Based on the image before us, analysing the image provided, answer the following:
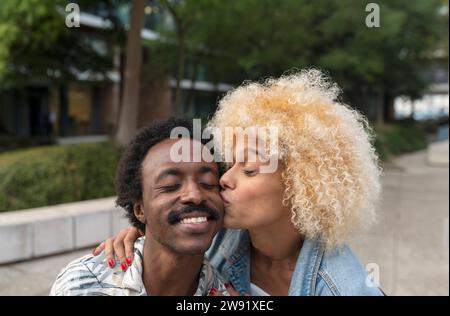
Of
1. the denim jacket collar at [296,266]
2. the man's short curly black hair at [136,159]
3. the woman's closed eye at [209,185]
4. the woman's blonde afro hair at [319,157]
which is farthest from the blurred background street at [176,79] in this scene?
the denim jacket collar at [296,266]

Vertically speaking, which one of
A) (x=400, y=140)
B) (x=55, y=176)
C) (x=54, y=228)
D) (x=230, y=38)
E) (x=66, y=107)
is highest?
(x=230, y=38)

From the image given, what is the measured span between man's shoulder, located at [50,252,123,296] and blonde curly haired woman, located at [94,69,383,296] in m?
0.10

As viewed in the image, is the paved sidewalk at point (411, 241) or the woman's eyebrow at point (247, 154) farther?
the paved sidewalk at point (411, 241)

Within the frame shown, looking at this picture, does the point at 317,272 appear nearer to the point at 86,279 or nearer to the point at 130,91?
the point at 86,279

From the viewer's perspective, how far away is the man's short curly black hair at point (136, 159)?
1.62 m

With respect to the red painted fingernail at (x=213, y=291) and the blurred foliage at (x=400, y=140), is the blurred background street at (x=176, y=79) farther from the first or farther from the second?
the red painted fingernail at (x=213, y=291)

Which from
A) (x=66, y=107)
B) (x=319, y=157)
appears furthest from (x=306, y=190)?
(x=66, y=107)

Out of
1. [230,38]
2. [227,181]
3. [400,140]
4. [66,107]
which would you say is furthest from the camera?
[66,107]

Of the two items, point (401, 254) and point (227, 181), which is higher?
point (227, 181)

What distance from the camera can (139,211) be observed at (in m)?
1.65

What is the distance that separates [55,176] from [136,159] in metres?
5.19
